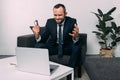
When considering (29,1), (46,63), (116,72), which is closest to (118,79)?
(116,72)

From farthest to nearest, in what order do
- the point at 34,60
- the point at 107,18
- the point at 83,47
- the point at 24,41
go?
the point at 107,18 < the point at 24,41 < the point at 83,47 < the point at 34,60

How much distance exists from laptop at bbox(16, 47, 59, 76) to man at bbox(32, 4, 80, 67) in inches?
40.3

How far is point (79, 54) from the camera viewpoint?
315cm

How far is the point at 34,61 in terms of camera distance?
1.96 m

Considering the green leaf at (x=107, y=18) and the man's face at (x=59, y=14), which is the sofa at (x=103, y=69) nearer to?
the man's face at (x=59, y=14)

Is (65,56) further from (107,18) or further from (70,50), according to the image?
(107,18)

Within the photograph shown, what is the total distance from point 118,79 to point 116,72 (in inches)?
6.9

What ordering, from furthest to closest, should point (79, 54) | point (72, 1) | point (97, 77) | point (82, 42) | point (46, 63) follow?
point (72, 1)
point (82, 42)
point (79, 54)
point (97, 77)
point (46, 63)

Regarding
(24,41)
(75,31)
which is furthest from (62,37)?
(24,41)

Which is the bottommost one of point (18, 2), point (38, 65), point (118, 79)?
point (118, 79)

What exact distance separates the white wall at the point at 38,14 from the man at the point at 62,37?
3.53 ft

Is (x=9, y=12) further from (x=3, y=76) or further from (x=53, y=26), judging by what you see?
(x=3, y=76)

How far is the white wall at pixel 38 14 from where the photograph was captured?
171 inches

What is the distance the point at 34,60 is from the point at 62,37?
1.36m
